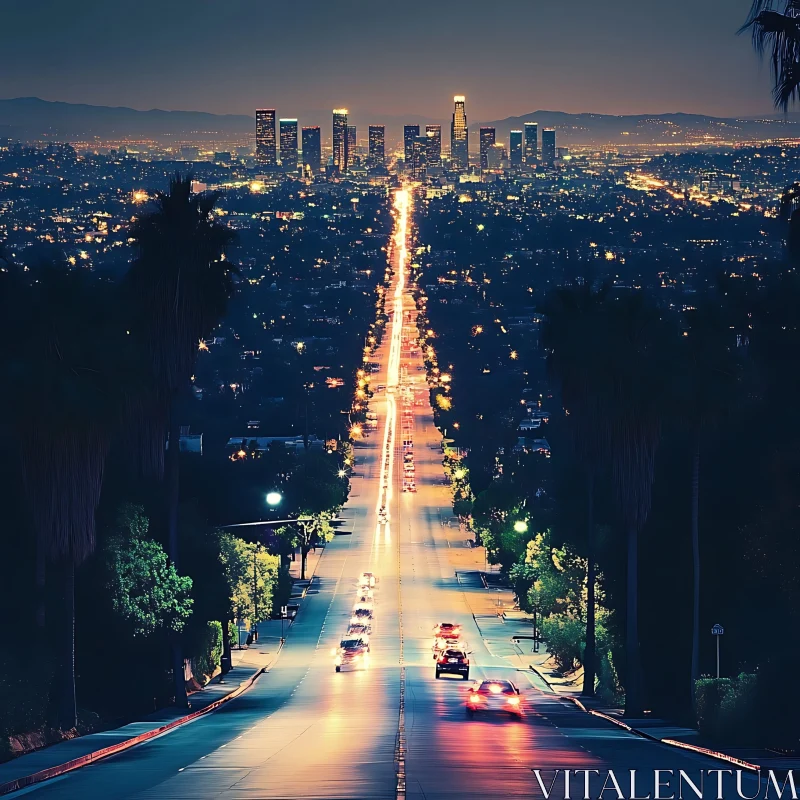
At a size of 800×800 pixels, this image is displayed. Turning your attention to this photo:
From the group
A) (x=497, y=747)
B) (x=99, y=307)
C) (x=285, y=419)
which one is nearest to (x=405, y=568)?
(x=285, y=419)

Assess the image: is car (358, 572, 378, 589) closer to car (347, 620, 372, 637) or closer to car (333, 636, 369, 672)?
car (347, 620, 372, 637)

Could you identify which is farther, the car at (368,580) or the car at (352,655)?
the car at (368,580)

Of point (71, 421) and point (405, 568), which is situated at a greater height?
point (71, 421)

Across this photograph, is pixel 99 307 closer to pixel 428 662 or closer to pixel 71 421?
pixel 71 421

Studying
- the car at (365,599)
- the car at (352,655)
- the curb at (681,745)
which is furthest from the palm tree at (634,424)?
the car at (365,599)

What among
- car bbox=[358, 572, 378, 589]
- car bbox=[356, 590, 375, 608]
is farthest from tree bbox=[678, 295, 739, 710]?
car bbox=[358, 572, 378, 589]

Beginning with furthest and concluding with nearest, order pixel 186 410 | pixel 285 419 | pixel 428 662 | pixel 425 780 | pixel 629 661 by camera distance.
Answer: pixel 285 419 → pixel 186 410 → pixel 428 662 → pixel 629 661 → pixel 425 780

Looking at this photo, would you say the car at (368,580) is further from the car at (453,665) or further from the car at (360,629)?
the car at (453,665)
